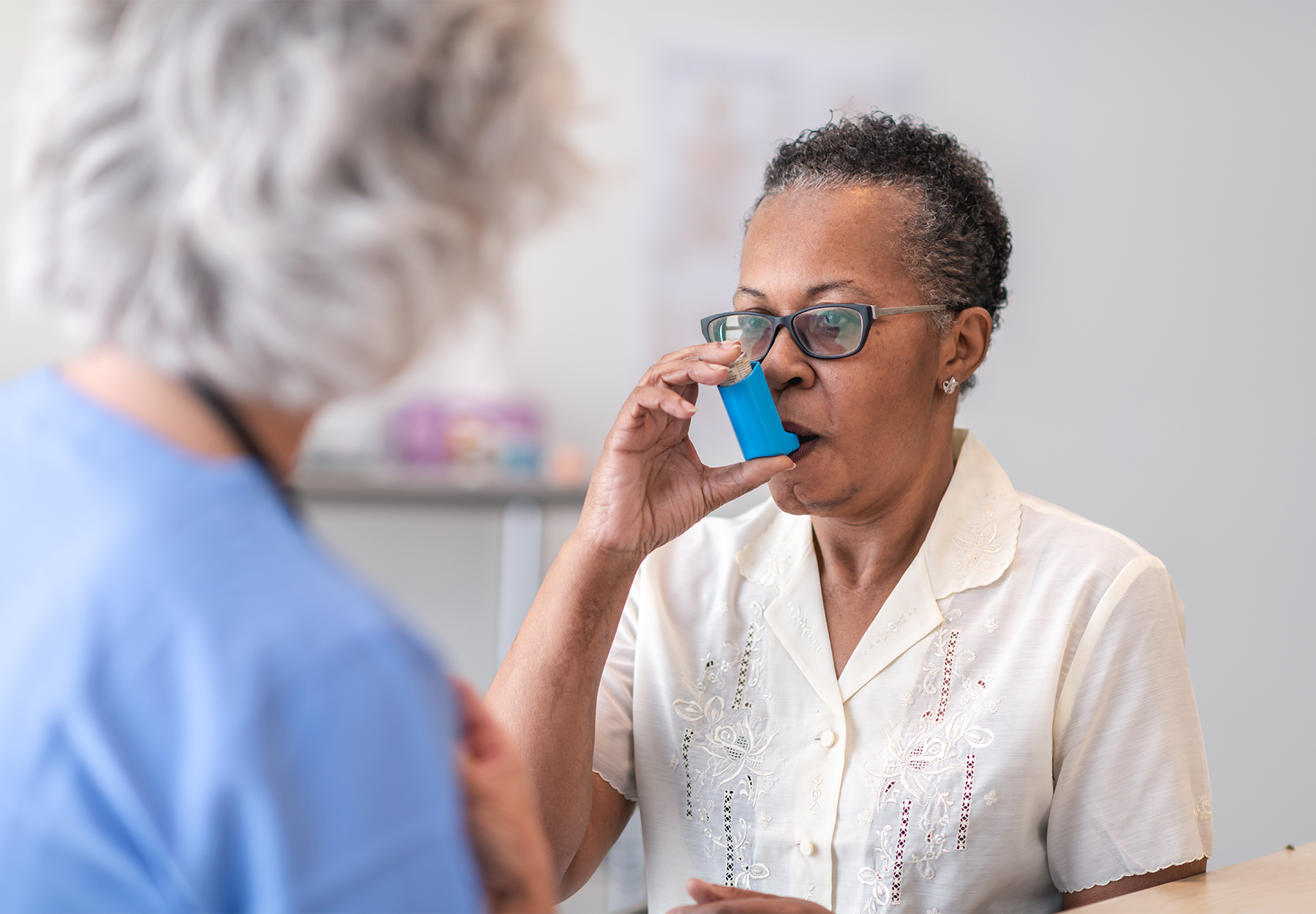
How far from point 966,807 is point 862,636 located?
0.84 feet

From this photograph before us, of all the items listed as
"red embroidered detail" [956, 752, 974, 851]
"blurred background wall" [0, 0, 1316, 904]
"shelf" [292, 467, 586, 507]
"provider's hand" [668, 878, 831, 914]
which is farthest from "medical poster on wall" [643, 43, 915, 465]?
"provider's hand" [668, 878, 831, 914]

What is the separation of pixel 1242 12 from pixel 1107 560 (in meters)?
3.01

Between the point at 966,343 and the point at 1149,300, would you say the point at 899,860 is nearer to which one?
the point at 966,343

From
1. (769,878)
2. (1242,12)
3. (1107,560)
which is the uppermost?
(1242,12)

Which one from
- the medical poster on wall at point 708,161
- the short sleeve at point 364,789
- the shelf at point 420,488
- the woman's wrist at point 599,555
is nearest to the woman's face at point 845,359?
the woman's wrist at point 599,555

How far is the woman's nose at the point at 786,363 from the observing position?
142cm

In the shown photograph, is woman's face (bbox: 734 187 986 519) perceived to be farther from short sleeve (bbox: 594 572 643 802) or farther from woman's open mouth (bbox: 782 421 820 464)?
short sleeve (bbox: 594 572 643 802)

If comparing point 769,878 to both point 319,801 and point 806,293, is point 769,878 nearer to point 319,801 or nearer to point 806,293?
point 806,293

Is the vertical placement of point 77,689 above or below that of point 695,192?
below

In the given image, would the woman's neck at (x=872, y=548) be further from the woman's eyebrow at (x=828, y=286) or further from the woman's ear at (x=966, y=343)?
the woman's eyebrow at (x=828, y=286)

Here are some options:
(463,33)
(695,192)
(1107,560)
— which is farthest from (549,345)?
(463,33)

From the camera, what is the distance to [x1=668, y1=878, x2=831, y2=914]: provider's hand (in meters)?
1.17

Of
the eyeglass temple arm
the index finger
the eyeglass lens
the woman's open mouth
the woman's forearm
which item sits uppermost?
the eyeglass temple arm

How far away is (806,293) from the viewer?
55.7 inches
